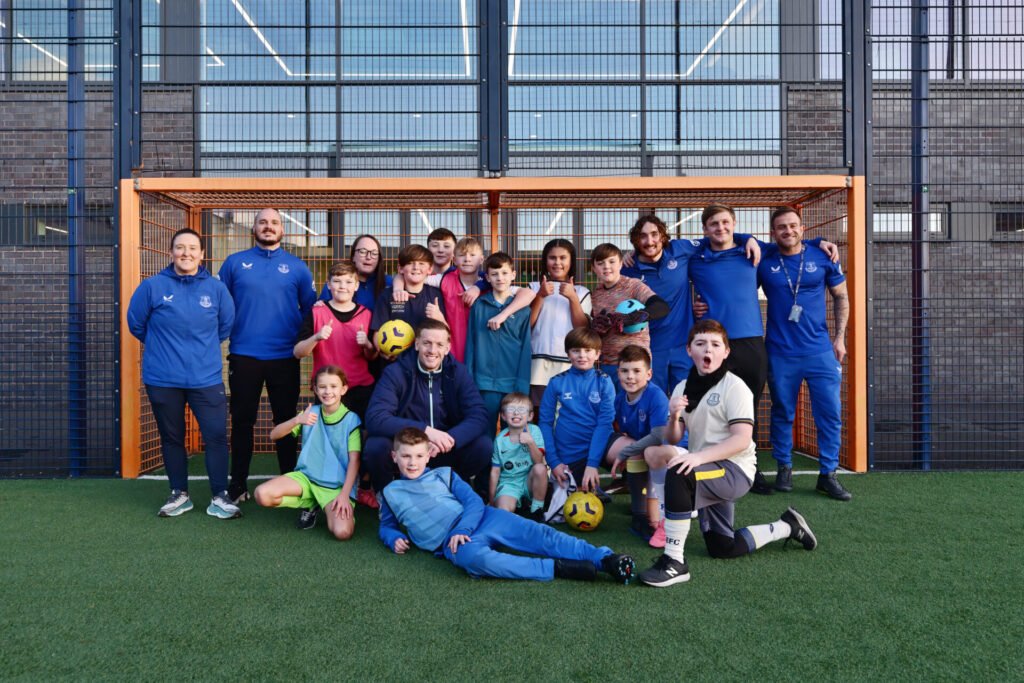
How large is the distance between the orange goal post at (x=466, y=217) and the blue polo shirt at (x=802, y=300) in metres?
0.74

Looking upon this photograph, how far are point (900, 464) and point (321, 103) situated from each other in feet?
20.7

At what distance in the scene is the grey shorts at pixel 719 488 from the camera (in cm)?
334

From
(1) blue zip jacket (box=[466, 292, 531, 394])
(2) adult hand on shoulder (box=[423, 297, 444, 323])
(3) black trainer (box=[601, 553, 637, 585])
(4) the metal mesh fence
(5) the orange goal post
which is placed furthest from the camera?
(4) the metal mesh fence

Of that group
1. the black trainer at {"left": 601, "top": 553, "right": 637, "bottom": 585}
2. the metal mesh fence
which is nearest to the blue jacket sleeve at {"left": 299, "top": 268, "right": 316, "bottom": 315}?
the black trainer at {"left": 601, "top": 553, "right": 637, "bottom": 585}

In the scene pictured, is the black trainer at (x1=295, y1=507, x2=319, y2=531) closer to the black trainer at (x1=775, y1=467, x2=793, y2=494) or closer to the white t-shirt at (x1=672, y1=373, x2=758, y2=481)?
the white t-shirt at (x1=672, y1=373, x2=758, y2=481)

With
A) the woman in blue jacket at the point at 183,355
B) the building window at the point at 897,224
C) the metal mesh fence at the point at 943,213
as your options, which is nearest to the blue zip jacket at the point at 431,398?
the woman in blue jacket at the point at 183,355

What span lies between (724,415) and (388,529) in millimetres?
1878

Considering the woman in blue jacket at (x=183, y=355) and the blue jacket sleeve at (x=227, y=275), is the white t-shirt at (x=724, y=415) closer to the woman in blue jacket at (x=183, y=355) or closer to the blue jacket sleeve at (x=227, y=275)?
the woman in blue jacket at (x=183, y=355)

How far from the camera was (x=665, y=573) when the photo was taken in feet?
10.3

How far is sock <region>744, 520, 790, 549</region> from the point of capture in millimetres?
3562

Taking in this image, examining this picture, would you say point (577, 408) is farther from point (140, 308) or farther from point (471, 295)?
point (140, 308)

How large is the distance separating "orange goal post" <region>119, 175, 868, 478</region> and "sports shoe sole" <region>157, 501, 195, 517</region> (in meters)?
1.41

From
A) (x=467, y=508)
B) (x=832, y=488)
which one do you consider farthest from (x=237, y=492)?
(x=832, y=488)

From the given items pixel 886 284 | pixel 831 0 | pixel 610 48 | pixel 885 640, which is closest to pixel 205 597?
pixel 885 640
